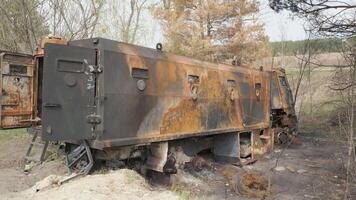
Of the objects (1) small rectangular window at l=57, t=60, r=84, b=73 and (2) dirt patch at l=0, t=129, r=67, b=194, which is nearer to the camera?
(1) small rectangular window at l=57, t=60, r=84, b=73

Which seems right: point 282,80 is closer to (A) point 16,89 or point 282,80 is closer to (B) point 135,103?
(B) point 135,103

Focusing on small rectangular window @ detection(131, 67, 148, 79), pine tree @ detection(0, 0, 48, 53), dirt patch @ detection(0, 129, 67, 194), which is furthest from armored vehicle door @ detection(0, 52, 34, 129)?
pine tree @ detection(0, 0, 48, 53)

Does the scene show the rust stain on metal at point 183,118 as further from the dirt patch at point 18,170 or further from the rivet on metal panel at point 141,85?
the dirt patch at point 18,170

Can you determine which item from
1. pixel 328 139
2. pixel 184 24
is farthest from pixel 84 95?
pixel 184 24

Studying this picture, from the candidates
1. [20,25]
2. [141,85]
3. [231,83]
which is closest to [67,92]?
[141,85]

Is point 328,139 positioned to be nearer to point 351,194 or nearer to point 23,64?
point 351,194

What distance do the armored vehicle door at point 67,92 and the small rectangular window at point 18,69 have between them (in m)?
2.01

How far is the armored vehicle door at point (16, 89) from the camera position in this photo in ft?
23.3

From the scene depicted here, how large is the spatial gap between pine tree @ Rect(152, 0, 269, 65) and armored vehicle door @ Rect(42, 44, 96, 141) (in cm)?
1363

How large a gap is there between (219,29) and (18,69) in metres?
14.1

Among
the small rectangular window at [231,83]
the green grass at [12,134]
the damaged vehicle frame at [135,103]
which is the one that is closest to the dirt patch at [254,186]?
the damaged vehicle frame at [135,103]

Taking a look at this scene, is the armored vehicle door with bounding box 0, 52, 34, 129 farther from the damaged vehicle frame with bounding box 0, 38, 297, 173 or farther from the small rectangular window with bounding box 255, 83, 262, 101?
the small rectangular window with bounding box 255, 83, 262, 101

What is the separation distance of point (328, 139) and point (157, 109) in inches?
437

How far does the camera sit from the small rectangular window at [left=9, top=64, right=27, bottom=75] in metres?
7.21
